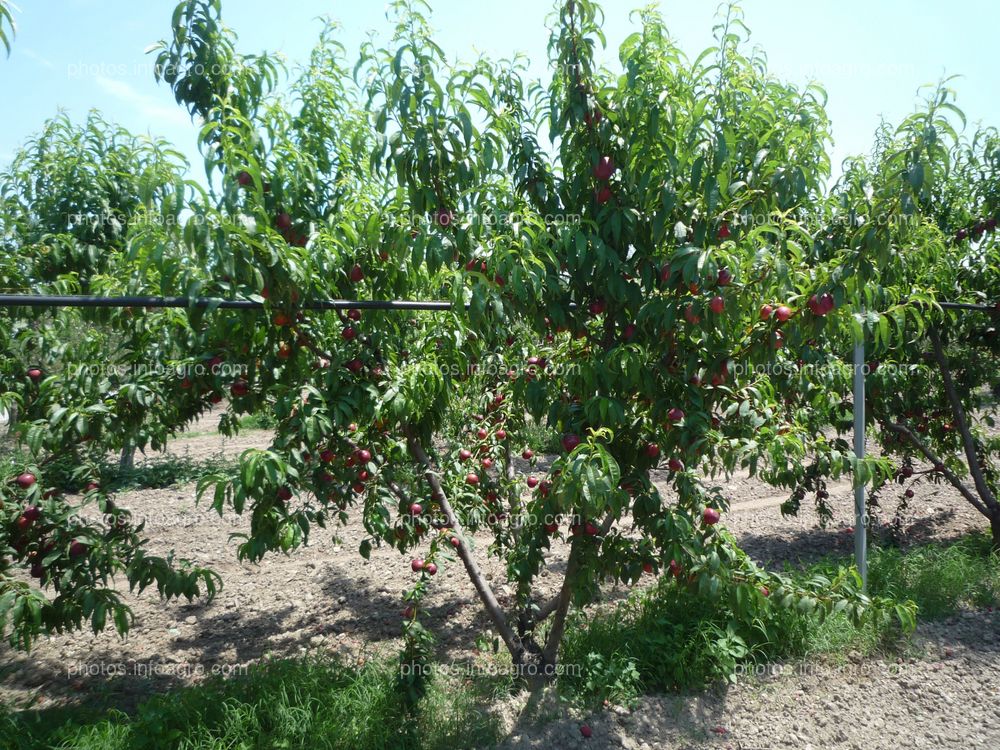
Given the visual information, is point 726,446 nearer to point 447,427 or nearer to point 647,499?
point 647,499

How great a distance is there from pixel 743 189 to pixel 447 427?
218 cm

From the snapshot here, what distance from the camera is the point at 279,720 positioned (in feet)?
10.1

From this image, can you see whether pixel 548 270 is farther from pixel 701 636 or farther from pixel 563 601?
pixel 701 636

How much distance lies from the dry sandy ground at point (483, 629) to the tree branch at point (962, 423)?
77 centimetres

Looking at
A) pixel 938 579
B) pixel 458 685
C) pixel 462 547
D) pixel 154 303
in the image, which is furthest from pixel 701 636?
pixel 154 303

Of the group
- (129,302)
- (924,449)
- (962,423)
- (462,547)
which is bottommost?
(462,547)

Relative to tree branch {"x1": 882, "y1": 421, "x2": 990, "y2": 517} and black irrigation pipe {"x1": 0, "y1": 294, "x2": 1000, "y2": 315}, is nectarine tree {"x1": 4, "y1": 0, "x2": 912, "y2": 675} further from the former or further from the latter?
tree branch {"x1": 882, "y1": 421, "x2": 990, "y2": 517}

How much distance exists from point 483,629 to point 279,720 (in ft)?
5.24

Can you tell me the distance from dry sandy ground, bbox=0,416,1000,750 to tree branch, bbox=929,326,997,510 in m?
0.77

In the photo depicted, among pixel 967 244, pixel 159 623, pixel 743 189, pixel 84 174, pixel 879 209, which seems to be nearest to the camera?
pixel 879 209

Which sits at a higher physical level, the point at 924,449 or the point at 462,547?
the point at 924,449

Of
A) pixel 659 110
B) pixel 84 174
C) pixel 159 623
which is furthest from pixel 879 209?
pixel 159 623

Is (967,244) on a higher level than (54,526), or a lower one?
higher

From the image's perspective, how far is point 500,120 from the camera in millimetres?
2779
